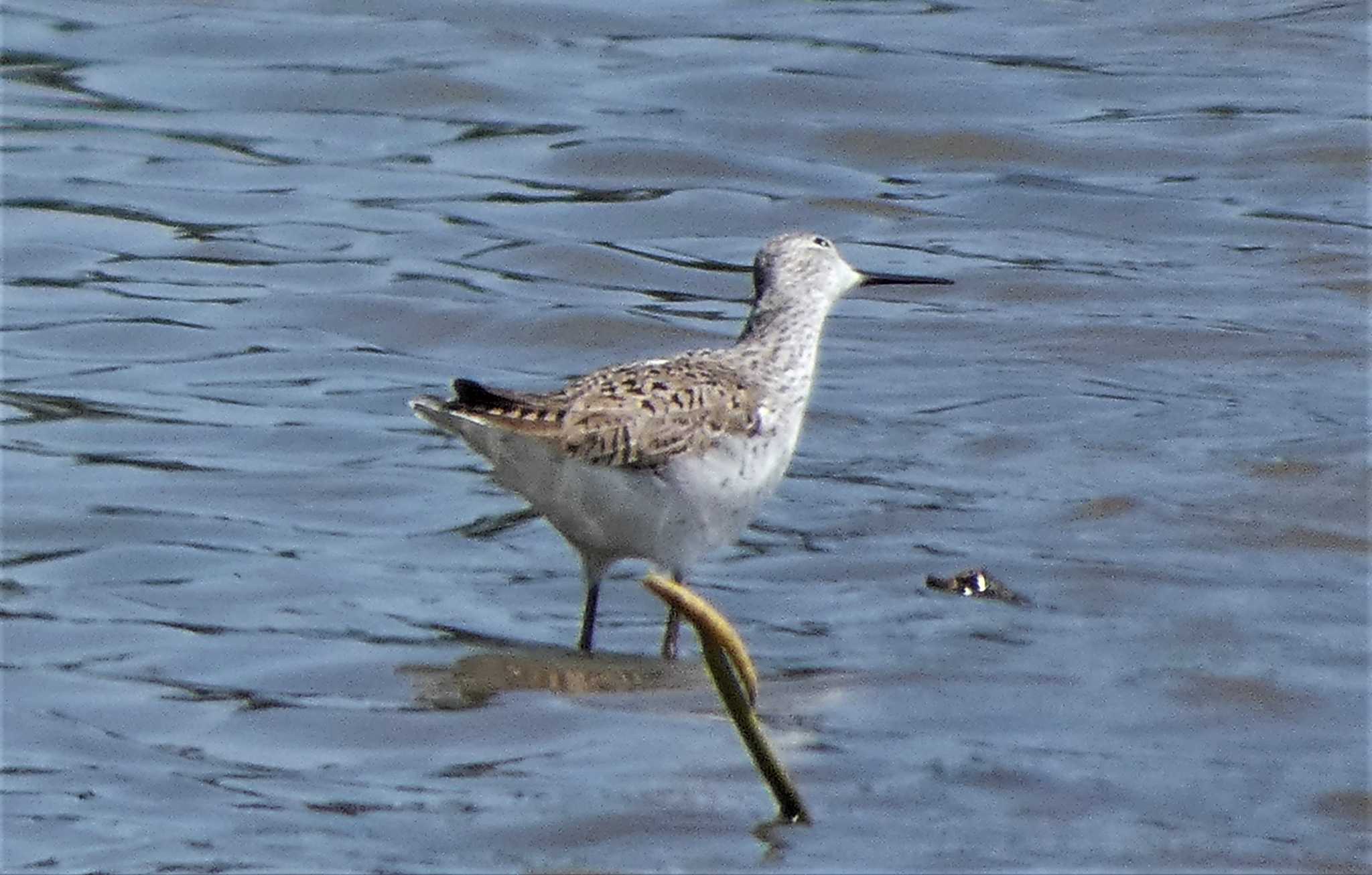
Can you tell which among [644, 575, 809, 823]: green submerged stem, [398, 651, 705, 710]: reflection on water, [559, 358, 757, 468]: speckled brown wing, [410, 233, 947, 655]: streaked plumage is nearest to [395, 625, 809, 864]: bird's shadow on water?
[398, 651, 705, 710]: reflection on water

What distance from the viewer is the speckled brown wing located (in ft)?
23.5

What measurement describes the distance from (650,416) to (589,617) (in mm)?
603

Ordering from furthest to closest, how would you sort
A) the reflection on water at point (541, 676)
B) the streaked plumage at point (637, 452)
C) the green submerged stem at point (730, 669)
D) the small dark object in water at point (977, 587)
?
the small dark object in water at point (977, 587) < the streaked plumage at point (637, 452) < the reflection on water at point (541, 676) < the green submerged stem at point (730, 669)

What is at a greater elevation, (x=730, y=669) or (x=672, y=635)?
(x=730, y=669)

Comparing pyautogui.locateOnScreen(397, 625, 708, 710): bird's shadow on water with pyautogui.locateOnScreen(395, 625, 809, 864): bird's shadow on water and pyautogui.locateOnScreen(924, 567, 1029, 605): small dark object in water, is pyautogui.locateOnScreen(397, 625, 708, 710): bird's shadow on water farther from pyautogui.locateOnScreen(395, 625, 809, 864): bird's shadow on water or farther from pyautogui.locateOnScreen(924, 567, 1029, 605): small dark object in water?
pyautogui.locateOnScreen(924, 567, 1029, 605): small dark object in water

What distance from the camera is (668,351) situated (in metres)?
10.5

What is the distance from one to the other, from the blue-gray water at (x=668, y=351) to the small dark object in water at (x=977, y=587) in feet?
0.22

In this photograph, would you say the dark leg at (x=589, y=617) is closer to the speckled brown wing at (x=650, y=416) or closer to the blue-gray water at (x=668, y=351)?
the blue-gray water at (x=668, y=351)

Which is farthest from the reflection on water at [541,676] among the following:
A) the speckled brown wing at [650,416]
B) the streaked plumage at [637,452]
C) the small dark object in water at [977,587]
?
the small dark object in water at [977,587]

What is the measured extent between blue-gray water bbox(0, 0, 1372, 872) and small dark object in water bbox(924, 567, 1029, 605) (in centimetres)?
7

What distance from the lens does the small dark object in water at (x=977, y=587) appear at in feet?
24.7

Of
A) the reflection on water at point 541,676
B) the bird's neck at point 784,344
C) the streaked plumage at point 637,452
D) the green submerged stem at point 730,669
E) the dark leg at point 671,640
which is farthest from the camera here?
the bird's neck at point 784,344

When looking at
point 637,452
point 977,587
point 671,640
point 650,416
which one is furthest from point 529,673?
point 977,587

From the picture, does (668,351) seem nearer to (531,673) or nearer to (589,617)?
(589,617)
